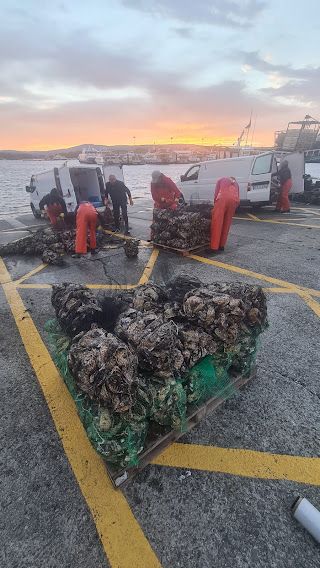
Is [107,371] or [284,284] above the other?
[107,371]

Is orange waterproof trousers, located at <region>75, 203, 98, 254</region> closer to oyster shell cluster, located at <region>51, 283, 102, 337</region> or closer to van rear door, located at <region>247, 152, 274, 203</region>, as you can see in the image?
oyster shell cluster, located at <region>51, 283, 102, 337</region>

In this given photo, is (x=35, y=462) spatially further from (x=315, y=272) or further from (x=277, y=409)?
(x=315, y=272)

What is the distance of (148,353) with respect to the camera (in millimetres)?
2158

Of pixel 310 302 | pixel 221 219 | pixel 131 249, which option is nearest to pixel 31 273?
pixel 131 249

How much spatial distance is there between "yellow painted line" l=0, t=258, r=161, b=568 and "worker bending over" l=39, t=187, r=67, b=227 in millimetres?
6644

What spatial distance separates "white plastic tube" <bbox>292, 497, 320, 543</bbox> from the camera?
167cm

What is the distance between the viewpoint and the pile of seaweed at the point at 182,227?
680 centimetres

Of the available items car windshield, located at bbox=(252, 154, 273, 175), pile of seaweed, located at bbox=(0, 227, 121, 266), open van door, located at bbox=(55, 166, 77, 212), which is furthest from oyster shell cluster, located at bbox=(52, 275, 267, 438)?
car windshield, located at bbox=(252, 154, 273, 175)

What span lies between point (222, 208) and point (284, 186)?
237 inches

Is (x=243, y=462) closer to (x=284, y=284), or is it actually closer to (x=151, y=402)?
(x=151, y=402)

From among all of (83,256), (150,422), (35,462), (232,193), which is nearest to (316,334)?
(150,422)

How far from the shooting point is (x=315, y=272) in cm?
548

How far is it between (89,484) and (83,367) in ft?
2.73

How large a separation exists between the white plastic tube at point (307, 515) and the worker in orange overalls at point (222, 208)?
562 centimetres
